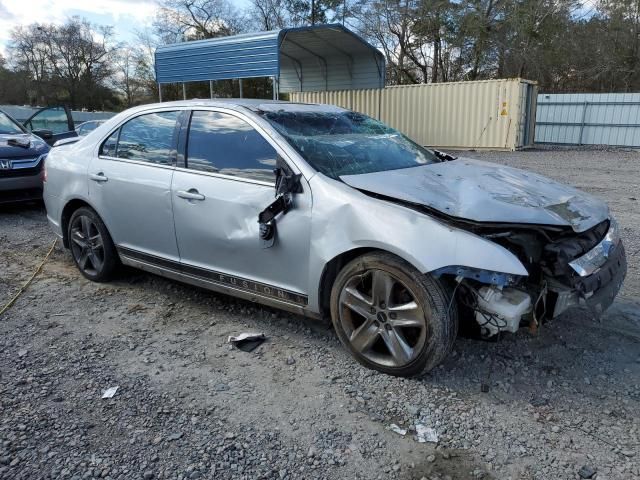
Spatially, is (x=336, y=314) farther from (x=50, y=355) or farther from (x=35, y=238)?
(x=35, y=238)

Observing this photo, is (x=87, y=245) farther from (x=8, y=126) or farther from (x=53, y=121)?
(x=53, y=121)

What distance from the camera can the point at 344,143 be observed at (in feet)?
11.8

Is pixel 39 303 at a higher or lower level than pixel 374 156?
lower

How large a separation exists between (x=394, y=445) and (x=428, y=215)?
46.9 inches

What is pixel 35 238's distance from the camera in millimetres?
6469

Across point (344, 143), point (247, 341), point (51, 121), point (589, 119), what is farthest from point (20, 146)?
point (589, 119)

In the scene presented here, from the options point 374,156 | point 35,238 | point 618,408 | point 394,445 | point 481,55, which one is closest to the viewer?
point 394,445

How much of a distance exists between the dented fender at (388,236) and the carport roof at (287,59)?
38.3 feet

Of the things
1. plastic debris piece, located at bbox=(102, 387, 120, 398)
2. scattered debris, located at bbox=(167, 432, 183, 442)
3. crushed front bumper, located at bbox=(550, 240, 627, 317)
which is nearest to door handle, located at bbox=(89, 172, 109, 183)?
plastic debris piece, located at bbox=(102, 387, 120, 398)

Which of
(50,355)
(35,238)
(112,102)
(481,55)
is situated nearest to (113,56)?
(112,102)

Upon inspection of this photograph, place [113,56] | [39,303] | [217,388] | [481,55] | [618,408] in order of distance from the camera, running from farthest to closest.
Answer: [113,56] → [481,55] → [39,303] → [217,388] → [618,408]

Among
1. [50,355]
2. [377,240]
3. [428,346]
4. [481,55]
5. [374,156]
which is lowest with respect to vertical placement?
[50,355]

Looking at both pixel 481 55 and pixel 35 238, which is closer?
pixel 35 238

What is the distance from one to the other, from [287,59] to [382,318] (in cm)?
1763
